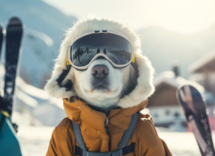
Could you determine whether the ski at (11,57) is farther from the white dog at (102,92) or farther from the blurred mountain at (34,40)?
the blurred mountain at (34,40)

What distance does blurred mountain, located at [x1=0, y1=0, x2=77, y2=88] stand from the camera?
4659 centimetres

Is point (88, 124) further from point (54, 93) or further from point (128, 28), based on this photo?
point (128, 28)

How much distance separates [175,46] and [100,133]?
99.0 meters

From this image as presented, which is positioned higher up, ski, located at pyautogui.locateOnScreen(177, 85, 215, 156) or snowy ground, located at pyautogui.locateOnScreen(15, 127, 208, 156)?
ski, located at pyautogui.locateOnScreen(177, 85, 215, 156)

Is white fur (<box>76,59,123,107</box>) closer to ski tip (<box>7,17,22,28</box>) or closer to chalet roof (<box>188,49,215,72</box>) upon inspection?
ski tip (<box>7,17,22,28</box>)

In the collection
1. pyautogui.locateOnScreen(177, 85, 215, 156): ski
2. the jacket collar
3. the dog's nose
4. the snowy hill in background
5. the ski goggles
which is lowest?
the snowy hill in background

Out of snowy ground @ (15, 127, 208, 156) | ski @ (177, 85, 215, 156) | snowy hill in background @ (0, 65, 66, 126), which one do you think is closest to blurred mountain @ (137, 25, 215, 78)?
snowy hill in background @ (0, 65, 66, 126)

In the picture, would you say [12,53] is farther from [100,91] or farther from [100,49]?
[100,91]

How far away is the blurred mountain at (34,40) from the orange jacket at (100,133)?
37793mm

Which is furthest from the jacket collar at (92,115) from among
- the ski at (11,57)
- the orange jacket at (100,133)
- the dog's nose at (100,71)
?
the ski at (11,57)

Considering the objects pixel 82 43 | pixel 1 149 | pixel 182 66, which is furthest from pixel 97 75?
pixel 182 66

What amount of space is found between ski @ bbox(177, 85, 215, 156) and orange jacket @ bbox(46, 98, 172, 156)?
5.99ft

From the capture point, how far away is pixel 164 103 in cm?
1316

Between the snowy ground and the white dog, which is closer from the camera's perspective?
the white dog
